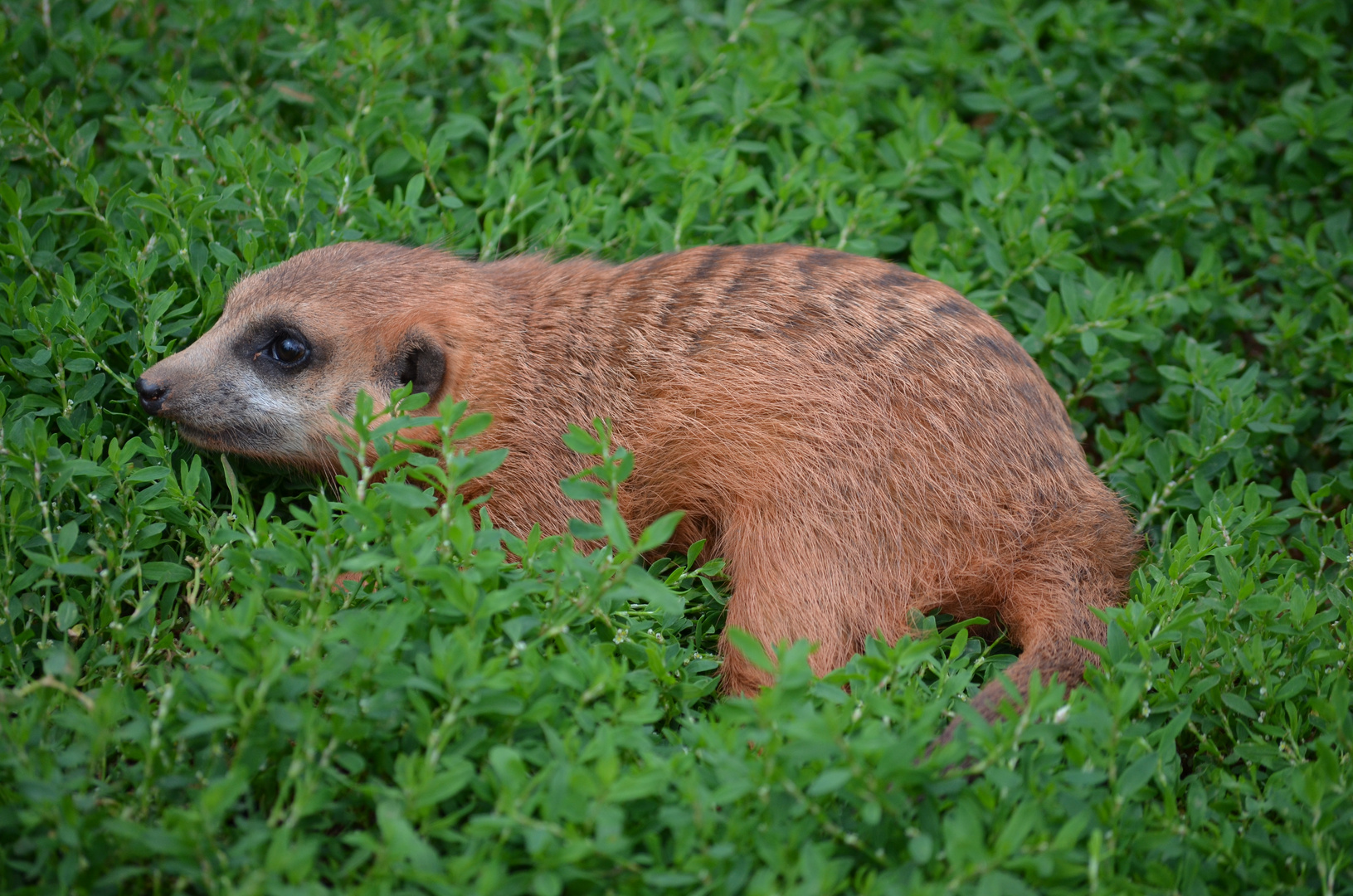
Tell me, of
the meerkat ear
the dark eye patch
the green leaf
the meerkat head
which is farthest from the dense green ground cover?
the meerkat ear

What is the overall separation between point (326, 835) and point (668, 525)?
1.10 meters

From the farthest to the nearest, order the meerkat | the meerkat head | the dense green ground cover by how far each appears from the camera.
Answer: the meerkat head, the meerkat, the dense green ground cover

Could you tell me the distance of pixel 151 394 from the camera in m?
3.42

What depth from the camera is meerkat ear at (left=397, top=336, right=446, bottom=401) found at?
359cm

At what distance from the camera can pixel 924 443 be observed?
3398 mm

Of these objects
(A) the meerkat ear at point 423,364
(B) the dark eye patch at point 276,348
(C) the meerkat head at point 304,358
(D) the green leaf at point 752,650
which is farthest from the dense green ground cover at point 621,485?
(A) the meerkat ear at point 423,364

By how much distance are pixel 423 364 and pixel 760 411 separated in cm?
117

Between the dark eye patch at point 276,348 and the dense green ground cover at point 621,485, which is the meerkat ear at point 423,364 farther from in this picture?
the dense green ground cover at point 621,485

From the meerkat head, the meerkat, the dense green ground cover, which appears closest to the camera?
the dense green ground cover

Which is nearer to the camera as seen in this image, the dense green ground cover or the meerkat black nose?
the dense green ground cover

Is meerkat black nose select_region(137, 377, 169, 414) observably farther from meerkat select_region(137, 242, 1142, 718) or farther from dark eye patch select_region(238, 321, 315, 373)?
dark eye patch select_region(238, 321, 315, 373)

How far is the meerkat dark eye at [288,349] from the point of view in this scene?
142 inches

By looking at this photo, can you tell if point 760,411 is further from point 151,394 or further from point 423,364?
point 151,394

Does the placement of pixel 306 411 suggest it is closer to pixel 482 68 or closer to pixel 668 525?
pixel 668 525
